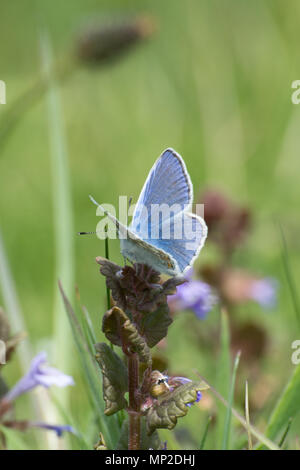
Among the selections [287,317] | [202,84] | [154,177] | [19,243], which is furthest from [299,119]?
[154,177]

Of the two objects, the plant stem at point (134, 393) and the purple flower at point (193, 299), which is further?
the purple flower at point (193, 299)

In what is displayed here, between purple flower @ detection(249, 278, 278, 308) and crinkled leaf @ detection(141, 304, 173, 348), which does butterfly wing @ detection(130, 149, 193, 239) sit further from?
purple flower @ detection(249, 278, 278, 308)

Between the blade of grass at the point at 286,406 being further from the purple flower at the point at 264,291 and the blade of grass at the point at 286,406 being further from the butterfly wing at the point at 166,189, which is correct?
the purple flower at the point at 264,291

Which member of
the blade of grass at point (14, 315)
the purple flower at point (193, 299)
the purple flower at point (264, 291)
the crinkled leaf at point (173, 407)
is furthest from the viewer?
the purple flower at point (264, 291)

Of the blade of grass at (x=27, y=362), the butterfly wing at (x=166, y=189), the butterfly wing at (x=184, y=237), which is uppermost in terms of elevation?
the butterfly wing at (x=166, y=189)

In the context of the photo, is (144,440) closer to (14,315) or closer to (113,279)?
(113,279)

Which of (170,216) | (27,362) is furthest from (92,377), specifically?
(27,362)

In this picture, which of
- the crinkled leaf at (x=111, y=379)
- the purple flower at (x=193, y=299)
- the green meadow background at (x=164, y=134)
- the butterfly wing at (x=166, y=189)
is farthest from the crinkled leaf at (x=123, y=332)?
the green meadow background at (x=164, y=134)

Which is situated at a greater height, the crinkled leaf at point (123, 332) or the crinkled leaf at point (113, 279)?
the crinkled leaf at point (113, 279)
